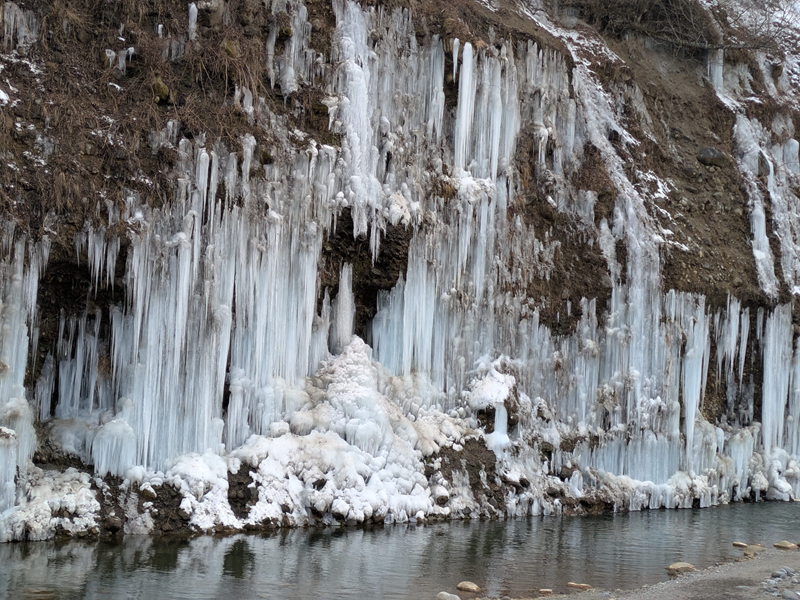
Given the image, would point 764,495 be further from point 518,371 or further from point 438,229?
point 438,229

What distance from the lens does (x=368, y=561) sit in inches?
479

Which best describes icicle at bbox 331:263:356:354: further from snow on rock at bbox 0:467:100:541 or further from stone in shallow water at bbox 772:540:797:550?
stone in shallow water at bbox 772:540:797:550

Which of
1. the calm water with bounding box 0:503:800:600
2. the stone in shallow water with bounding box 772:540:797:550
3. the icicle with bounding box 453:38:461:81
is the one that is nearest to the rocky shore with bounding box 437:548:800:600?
the calm water with bounding box 0:503:800:600

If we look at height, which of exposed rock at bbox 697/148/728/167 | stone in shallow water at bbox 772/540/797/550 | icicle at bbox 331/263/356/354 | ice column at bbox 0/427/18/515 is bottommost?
stone in shallow water at bbox 772/540/797/550

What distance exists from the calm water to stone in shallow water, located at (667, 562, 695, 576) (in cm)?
19

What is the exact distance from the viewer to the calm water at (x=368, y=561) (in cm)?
1027

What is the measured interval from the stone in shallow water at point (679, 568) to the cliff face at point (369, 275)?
4.72 meters

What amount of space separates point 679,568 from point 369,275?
781cm

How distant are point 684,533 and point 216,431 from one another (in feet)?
25.8

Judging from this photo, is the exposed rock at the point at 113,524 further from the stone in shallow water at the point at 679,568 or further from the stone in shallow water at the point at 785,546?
the stone in shallow water at the point at 785,546

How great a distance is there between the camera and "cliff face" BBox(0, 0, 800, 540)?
46.7 ft

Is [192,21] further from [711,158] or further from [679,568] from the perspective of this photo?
[711,158]

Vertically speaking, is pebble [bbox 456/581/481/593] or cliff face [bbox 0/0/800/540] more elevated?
cliff face [bbox 0/0/800/540]

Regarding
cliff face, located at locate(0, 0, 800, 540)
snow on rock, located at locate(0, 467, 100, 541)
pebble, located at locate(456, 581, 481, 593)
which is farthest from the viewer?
cliff face, located at locate(0, 0, 800, 540)
